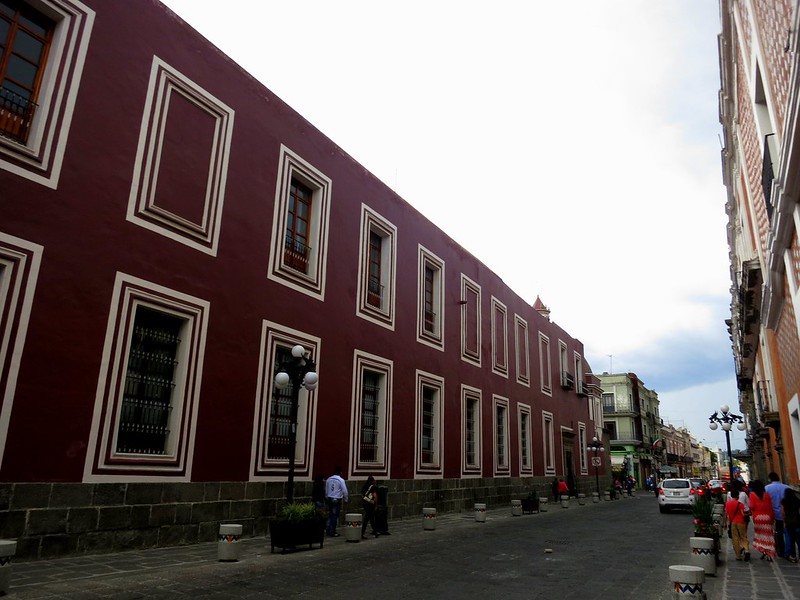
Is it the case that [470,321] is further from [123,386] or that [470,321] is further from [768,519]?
[123,386]

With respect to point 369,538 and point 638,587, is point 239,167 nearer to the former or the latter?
point 369,538

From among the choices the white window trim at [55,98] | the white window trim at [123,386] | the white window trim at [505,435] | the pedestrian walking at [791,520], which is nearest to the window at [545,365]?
the white window trim at [505,435]

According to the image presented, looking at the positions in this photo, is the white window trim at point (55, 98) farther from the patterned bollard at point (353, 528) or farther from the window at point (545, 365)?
the window at point (545, 365)

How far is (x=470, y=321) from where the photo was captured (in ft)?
77.8

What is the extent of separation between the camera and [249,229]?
13.2 m

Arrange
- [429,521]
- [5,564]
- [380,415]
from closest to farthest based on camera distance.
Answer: [5,564] → [429,521] → [380,415]

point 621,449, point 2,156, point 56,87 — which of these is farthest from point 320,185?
point 621,449

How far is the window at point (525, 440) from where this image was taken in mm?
26969

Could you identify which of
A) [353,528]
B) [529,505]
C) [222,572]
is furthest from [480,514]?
[222,572]

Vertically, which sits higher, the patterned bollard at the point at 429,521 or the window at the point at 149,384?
the window at the point at 149,384

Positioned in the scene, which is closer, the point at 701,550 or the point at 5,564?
the point at 5,564

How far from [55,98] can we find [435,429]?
1481 centimetres

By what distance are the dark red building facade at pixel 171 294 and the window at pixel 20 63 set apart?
0.10 feet

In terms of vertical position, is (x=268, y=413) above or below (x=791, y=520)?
above
